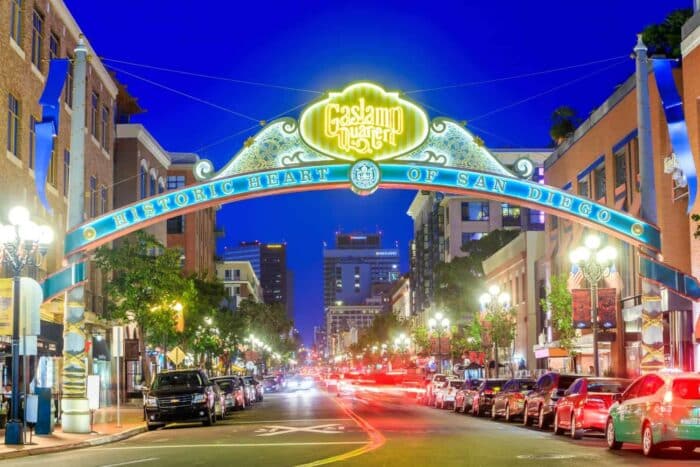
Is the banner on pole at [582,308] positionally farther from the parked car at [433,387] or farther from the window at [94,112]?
the window at [94,112]

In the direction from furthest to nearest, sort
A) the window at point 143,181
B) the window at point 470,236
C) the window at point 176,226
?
the window at point 470,236 < the window at point 176,226 < the window at point 143,181

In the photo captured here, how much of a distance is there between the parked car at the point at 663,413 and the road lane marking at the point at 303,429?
28.1 ft

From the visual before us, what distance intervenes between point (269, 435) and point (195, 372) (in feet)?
33.7

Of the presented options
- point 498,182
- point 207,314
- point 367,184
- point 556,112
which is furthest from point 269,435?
point 207,314

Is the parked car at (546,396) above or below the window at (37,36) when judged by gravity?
below

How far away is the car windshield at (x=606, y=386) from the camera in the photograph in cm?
2606

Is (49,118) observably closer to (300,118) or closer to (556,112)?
(300,118)

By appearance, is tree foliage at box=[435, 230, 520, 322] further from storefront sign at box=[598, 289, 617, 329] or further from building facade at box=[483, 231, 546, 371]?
storefront sign at box=[598, 289, 617, 329]

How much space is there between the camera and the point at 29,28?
125 ft

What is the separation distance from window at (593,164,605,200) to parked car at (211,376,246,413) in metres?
19.2

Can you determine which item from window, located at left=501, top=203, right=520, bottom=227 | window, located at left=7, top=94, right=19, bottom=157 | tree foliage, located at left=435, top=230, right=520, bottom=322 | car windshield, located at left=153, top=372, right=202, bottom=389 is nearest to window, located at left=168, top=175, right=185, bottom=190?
tree foliage, located at left=435, top=230, right=520, bottom=322

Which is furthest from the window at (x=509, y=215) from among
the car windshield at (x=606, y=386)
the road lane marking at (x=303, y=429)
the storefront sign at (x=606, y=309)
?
the car windshield at (x=606, y=386)

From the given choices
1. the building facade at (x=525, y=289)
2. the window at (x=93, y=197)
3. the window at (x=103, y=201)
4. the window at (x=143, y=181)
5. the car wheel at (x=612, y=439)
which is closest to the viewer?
the car wheel at (x=612, y=439)

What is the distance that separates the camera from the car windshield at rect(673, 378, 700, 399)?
61.6 ft
